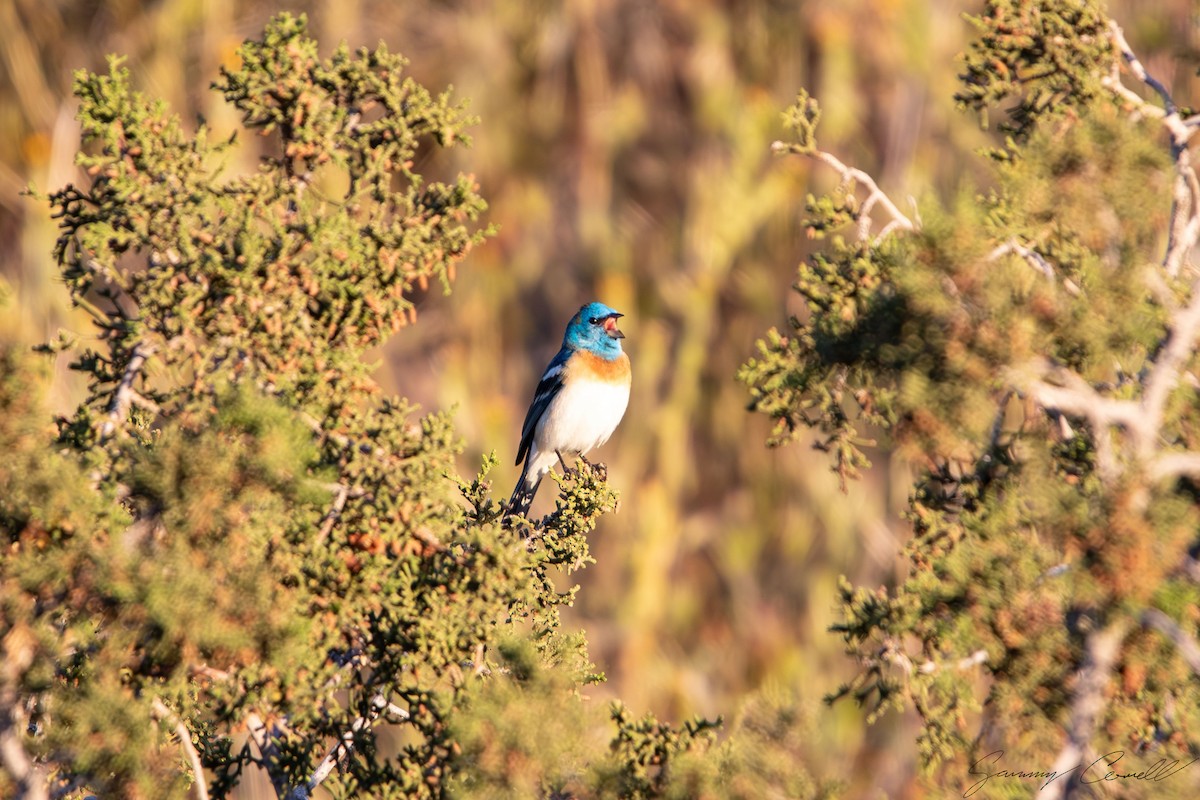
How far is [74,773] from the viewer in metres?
2.74

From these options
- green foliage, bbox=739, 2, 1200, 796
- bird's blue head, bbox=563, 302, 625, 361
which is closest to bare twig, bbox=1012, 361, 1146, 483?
green foliage, bbox=739, 2, 1200, 796

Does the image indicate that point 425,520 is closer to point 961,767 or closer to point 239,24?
point 961,767

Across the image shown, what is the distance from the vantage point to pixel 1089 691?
2.49m

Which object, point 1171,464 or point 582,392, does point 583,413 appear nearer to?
point 582,392

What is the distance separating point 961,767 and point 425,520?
1.40 metres

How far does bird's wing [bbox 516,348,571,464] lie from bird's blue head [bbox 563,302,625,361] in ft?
0.45

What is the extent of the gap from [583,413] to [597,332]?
1.76ft

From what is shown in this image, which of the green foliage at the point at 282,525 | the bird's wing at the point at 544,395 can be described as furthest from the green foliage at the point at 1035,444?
the bird's wing at the point at 544,395

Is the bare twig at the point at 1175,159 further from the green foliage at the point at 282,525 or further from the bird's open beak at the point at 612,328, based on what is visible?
the bird's open beak at the point at 612,328

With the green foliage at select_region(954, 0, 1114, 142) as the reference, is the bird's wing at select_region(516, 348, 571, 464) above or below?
above

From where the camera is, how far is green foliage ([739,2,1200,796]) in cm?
250

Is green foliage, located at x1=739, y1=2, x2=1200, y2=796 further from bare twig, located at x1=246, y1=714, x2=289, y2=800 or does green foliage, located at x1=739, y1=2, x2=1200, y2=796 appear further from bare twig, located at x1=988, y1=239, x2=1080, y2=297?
bare twig, located at x1=246, y1=714, x2=289, y2=800

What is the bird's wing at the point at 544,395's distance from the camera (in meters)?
7.69

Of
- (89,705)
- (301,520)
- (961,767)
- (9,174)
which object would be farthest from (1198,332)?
(9,174)
